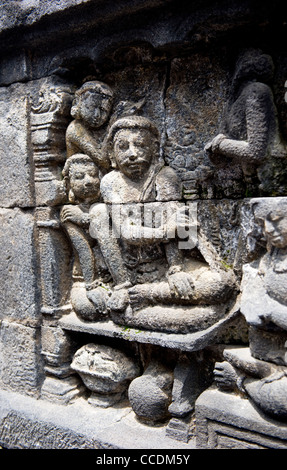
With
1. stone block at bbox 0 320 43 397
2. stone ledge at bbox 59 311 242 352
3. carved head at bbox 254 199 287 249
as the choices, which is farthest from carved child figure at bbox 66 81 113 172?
stone block at bbox 0 320 43 397

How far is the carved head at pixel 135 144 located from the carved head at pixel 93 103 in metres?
0.17

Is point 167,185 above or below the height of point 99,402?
above

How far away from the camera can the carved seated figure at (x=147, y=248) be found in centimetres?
278

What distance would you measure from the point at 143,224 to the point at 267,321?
3.55ft

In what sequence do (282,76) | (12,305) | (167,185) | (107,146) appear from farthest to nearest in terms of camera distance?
(12,305) < (107,146) < (167,185) < (282,76)

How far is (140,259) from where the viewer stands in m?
3.09

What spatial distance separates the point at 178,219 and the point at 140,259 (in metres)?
0.43

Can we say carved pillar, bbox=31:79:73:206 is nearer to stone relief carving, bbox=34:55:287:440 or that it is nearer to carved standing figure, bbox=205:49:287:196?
stone relief carving, bbox=34:55:287:440

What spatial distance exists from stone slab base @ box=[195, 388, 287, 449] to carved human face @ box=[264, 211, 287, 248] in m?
0.97

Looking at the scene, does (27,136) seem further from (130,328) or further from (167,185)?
(130,328)

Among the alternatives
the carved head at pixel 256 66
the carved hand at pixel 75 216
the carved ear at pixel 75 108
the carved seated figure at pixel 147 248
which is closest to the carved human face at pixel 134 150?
the carved seated figure at pixel 147 248

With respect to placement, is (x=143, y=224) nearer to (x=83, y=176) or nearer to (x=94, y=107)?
(x=83, y=176)

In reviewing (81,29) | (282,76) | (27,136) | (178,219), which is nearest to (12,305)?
(27,136)

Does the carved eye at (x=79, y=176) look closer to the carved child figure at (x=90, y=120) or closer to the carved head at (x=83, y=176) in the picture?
the carved head at (x=83, y=176)
